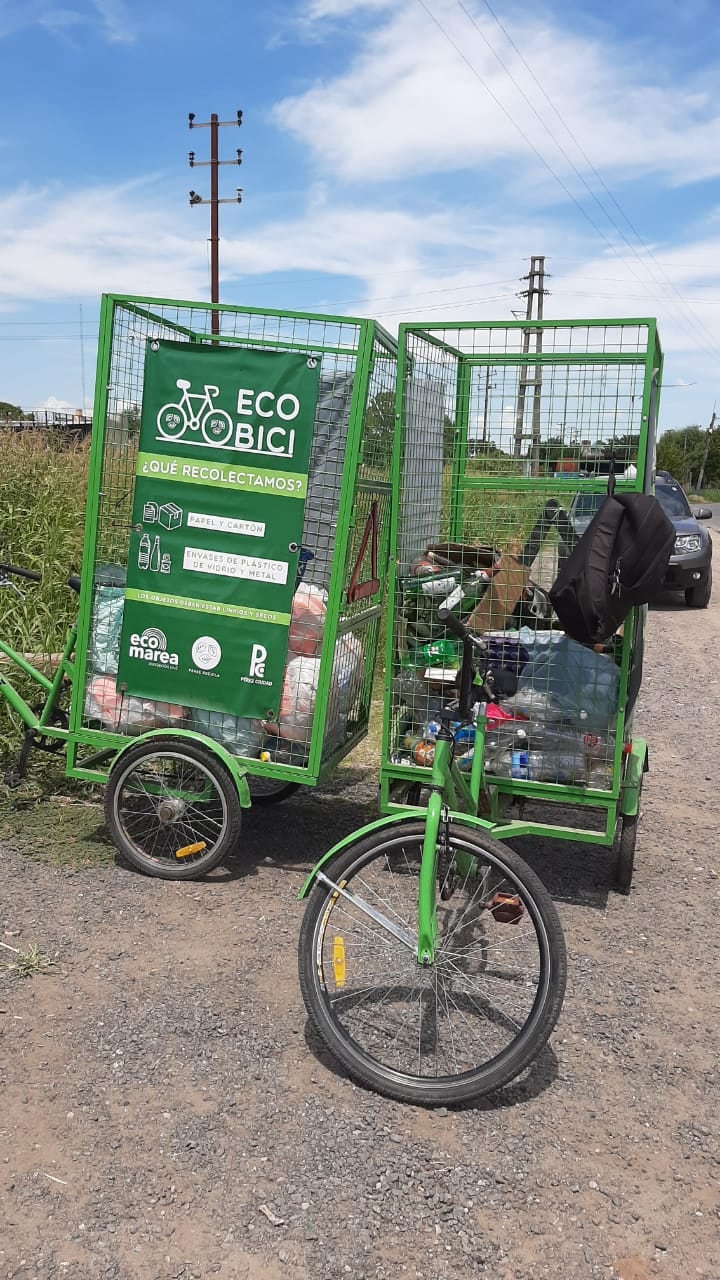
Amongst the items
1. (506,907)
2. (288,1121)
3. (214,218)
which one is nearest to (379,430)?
(506,907)

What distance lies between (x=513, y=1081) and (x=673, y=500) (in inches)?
482

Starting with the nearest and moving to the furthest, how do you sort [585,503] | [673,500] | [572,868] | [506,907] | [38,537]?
[506,907] < [585,503] < [572,868] < [38,537] < [673,500]

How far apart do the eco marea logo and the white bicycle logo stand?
886 mm

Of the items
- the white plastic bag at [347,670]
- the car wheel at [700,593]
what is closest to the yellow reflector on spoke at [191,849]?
the white plastic bag at [347,670]

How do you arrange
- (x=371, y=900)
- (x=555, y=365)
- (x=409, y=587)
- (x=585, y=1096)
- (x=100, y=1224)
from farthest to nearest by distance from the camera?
(x=409, y=587), (x=555, y=365), (x=371, y=900), (x=585, y=1096), (x=100, y=1224)

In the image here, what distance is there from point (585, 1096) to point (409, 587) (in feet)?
7.39

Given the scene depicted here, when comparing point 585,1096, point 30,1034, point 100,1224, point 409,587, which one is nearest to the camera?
point 100,1224

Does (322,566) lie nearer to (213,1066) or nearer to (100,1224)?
(213,1066)

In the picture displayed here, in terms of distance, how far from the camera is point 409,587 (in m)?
4.49

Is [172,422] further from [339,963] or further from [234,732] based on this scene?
[339,963]

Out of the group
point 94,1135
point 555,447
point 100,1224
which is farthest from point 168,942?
point 555,447

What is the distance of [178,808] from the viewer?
4457 millimetres

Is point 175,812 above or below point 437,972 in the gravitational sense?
above

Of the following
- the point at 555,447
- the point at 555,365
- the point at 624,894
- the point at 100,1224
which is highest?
the point at 555,365
